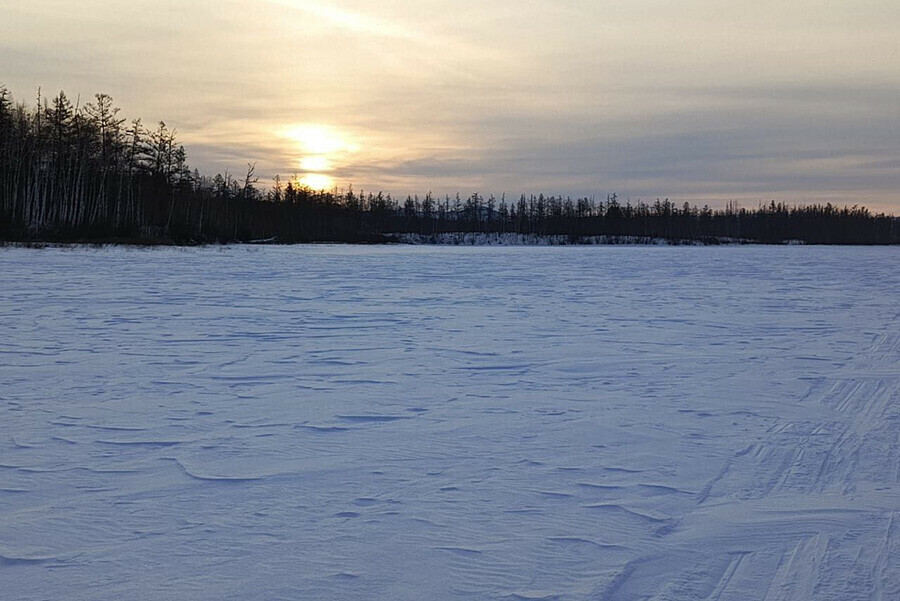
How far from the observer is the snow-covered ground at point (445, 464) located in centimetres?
212

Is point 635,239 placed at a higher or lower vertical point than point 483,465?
higher

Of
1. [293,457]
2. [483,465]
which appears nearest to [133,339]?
[293,457]

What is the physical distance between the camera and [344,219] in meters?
82.9

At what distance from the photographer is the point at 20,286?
11.7 m

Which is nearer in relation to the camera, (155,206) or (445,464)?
(445,464)

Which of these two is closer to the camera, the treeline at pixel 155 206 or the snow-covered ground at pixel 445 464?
the snow-covered ground at pixel 445 464

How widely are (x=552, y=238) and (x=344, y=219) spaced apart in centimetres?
2357

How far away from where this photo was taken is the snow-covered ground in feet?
6.95

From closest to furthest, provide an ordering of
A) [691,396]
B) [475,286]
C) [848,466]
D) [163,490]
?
[163,490]
[848,466]
[691,396]
[475,286]

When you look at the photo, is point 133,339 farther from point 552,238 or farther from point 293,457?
point 552,238

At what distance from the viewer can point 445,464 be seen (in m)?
3.15

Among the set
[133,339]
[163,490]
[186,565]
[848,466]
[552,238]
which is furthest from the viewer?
[552,238]

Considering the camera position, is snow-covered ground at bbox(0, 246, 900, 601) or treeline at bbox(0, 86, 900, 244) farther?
treeline at bbox(0, 86, 900, 244)

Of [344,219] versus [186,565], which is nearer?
[186,565]
